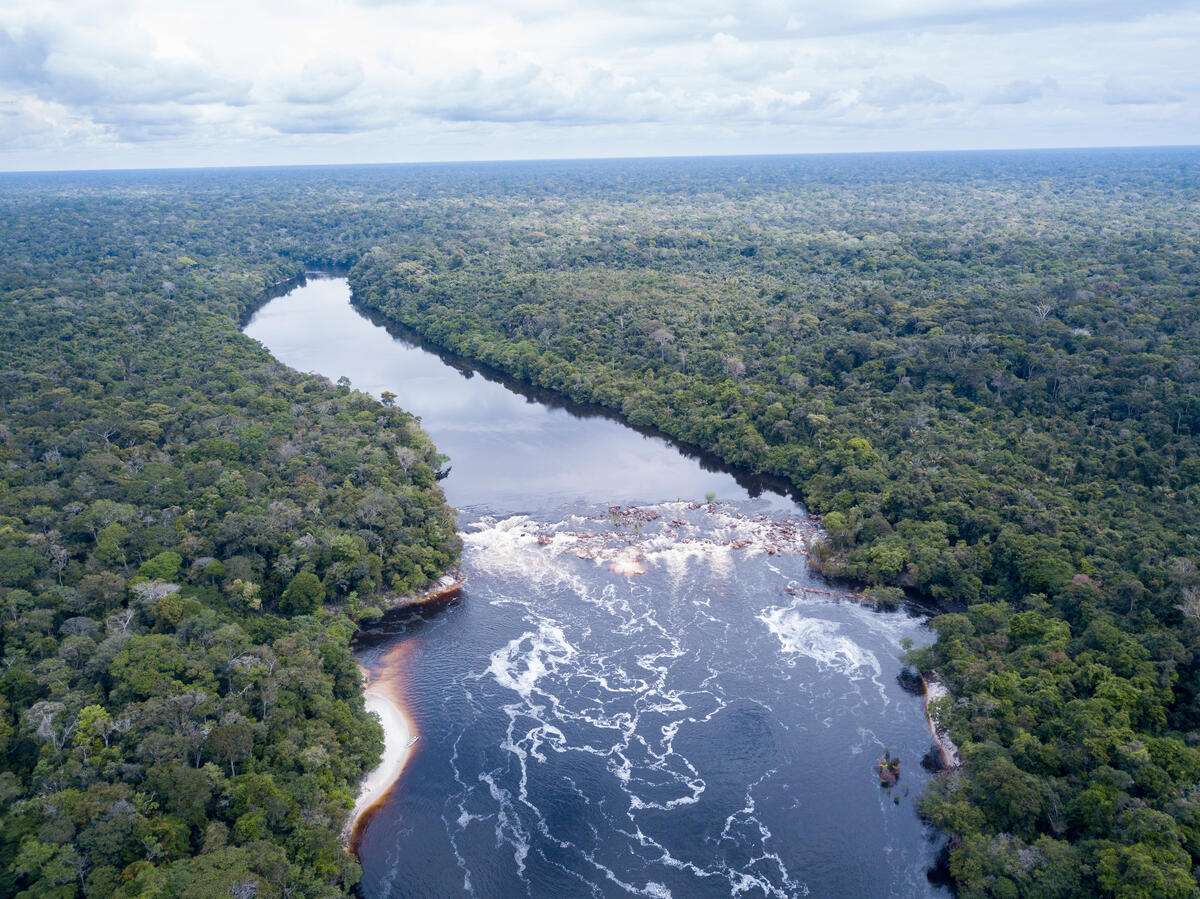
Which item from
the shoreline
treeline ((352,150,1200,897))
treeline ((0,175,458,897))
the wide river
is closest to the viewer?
treeline ((0,175,458,897))

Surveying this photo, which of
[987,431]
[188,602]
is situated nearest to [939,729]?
[987,431]

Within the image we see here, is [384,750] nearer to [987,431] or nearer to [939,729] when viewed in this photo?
[939,729]

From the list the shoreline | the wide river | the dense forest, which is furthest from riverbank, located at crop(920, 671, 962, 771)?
the shoreline

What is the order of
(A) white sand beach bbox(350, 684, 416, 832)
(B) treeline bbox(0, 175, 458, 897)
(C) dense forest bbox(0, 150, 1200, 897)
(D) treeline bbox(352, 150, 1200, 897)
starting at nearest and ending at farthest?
1. (B) treeline bbox(0, 175, 458, 897)
2. (C) dense forest bbox(0, 150, 1200, 897)
3. (D) treeline bbox(352, 150, 1200, 897)
4. (A) white sand beach bbox(350, 684, 416, 832)

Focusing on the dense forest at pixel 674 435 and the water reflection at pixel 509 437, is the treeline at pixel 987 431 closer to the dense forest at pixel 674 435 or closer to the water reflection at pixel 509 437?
the dense forest at pixel 674 435

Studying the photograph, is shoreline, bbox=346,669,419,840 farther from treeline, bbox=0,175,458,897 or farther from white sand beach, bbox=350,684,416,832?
treeline, bbox=0,175,458,897

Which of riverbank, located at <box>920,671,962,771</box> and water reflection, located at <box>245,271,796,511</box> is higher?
water reflection, located at <box>245,271,796,511</box>

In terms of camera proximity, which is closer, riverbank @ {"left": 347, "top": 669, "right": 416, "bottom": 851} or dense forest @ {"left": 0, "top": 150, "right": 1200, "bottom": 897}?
dense forest @ {"left": 0, "top": 150, "right": 1200, "bottom": 897}
